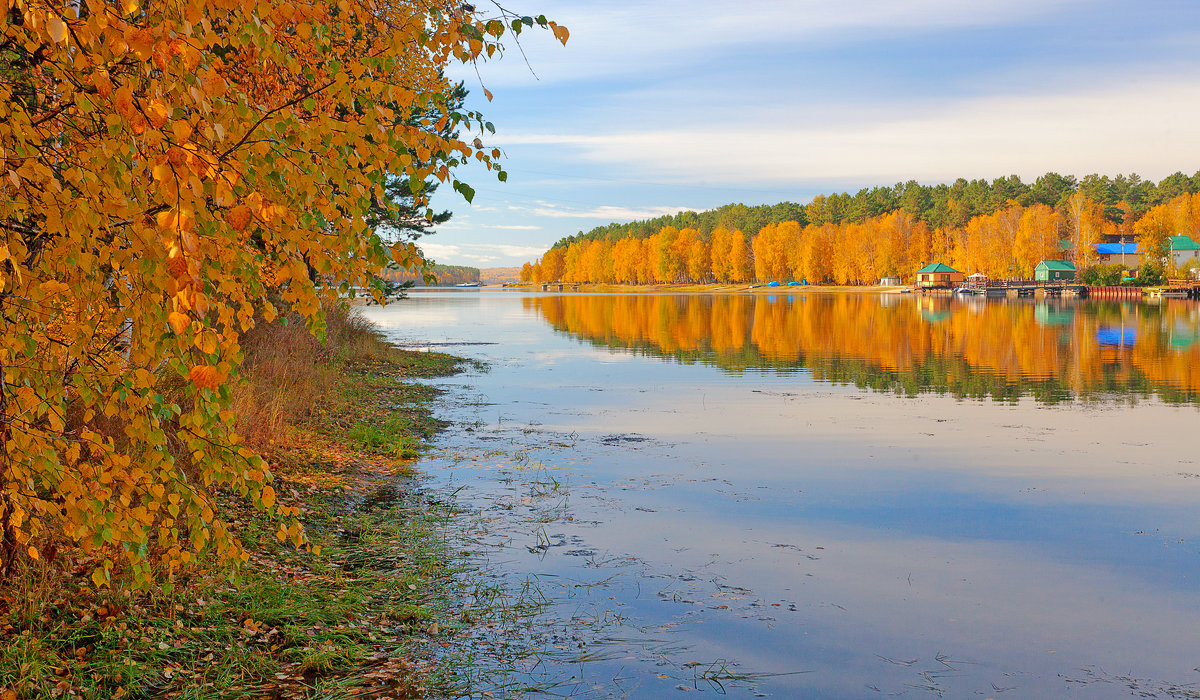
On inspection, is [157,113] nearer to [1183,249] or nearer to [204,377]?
[204,377]

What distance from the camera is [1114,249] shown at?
469 ft

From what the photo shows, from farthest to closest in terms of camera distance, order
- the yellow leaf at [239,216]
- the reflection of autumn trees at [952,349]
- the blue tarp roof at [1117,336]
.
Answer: the blue tarp roof at [1117,336], the reflection of autumn trees at [952,349], the yellow leaf at [239,216]

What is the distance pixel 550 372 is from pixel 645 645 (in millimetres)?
22664

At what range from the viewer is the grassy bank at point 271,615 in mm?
5891

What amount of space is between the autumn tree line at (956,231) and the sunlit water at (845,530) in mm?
113208

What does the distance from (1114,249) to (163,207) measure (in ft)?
541

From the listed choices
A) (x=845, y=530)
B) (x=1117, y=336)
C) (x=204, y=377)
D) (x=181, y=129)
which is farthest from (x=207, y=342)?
(x=1117, y=336)

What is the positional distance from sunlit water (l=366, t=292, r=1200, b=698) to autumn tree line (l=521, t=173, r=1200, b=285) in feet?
371

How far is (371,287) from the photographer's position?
257 inches

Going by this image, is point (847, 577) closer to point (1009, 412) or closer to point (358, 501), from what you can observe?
point (358, 501)

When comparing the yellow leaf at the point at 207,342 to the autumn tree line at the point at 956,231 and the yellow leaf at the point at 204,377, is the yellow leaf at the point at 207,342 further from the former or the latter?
the autumn tree line at the point at 956,231

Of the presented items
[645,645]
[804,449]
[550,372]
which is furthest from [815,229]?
[645,645]

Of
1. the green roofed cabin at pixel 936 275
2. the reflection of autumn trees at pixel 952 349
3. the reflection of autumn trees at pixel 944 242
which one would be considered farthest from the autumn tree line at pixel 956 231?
the reflection of autumn trees at pixel 952 349

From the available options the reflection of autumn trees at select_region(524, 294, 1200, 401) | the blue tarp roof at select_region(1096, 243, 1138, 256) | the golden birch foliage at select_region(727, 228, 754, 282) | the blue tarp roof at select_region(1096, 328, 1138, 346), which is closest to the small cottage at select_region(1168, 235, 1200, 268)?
the blue tarp roof at select_region(1096, 243, 1138, 256)
